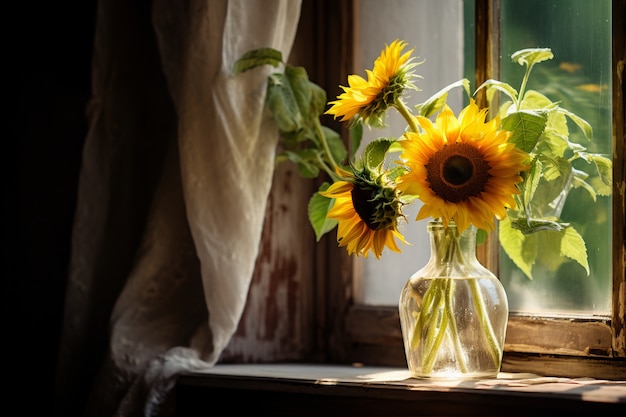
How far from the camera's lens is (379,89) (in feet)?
3.52

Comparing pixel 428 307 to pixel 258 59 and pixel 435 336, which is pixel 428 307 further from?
pixel 258 59

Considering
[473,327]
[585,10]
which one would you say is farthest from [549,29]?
[473,327]

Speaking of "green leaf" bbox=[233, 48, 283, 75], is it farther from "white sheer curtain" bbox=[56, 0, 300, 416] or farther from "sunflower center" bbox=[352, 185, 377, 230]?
"sunflower center" bbox=[352, 185, 377, 230]

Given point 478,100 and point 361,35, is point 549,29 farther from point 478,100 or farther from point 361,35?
point 361,35

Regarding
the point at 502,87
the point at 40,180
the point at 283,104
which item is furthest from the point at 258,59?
the point at 40,180

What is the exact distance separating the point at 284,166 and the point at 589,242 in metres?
0.54

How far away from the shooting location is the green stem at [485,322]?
3.48 ft

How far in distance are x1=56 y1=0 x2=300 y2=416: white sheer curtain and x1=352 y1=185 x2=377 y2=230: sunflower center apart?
29cm

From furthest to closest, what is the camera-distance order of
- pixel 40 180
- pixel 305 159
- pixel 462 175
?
pixel 40 180 < pixel 305 159 < pixel 462 175

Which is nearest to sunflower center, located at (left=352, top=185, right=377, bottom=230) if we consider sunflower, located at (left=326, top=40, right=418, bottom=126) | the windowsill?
sunflower, located at (left=326, top=40, right=418, bottom=126)

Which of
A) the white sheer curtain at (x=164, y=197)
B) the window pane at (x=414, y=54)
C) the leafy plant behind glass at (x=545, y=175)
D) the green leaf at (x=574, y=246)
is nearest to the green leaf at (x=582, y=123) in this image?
the leafy plant behind glass at (x=545, y=175)

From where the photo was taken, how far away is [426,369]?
108cm

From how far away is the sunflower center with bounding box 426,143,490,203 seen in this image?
3.26ft

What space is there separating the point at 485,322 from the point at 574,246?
6.7 inches
